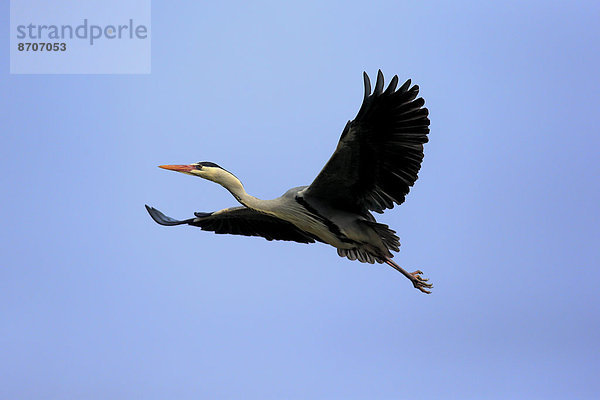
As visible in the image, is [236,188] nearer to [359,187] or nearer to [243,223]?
[243,223]

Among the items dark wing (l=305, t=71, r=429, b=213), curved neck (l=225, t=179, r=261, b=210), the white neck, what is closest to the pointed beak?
the white neck

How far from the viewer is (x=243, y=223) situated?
36.3 ft

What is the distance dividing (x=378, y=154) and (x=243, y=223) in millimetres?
2701

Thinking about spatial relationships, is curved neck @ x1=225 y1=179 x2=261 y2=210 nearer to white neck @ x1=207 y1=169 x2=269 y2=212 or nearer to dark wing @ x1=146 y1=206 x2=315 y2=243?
white neck @ x1=207 y1=169 x2=269 y2=212

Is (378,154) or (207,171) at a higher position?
(207,171)

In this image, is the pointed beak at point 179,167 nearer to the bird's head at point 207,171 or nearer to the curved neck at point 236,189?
the bird's head at point 207,171

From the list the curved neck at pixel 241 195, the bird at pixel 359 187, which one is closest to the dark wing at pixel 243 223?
the bird at pixel 359 187

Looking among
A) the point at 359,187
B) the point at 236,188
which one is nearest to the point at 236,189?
the point at 236,188

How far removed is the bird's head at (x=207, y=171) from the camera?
9.92 meters

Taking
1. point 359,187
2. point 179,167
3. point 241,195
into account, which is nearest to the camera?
point 359,187

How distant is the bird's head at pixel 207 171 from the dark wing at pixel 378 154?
106 cm

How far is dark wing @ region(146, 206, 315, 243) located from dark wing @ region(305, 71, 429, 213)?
1.11 m

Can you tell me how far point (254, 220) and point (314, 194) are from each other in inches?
61.5

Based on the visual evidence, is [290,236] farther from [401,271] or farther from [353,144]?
[353,144]
